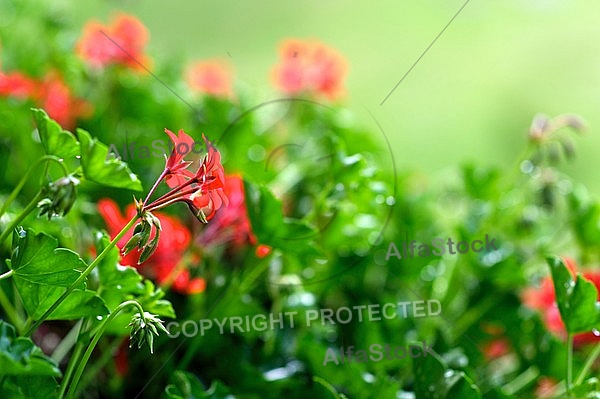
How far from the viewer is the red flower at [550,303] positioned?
1.90ft

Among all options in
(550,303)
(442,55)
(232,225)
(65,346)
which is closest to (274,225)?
(232,225)

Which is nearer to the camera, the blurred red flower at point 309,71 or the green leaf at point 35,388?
the green leaf at point 35,388

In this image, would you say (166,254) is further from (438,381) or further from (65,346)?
(438,381)

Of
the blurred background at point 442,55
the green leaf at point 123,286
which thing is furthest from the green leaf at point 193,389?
the blurred background at point 442,55

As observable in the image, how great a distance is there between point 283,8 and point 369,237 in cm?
91

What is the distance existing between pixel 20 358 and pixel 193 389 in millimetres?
129

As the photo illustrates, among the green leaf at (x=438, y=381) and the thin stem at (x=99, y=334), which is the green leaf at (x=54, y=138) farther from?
the green leaf at (x=438, y=381)

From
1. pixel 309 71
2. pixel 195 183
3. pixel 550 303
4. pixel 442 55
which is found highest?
pixel 195 183

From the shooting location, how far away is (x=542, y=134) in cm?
58

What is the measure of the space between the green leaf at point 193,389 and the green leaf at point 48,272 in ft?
0.26

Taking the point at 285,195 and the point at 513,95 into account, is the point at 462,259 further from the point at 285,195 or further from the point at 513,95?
the point at 513,95

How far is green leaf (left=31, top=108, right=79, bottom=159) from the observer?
13.0 inches

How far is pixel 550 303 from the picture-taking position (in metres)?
0.60

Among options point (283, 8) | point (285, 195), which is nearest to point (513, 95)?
point (283, 8)
